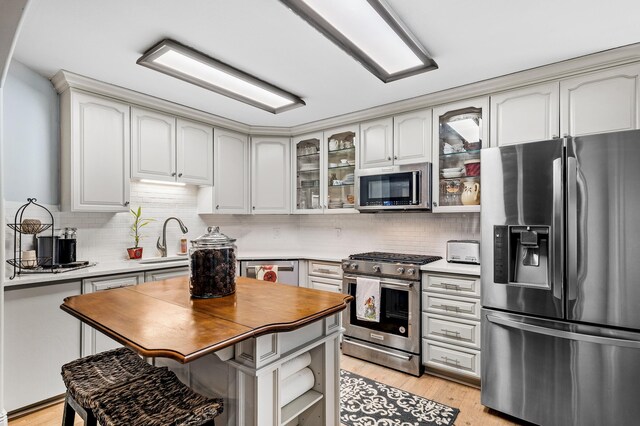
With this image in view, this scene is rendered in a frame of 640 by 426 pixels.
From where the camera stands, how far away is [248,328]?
1.14 metres

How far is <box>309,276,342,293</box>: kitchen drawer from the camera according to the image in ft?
11.2

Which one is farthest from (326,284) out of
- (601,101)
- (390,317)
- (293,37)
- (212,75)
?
(601,101)

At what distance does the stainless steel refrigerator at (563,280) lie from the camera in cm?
178

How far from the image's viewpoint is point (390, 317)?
290 centimetres

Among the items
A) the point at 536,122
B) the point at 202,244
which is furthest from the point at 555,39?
the point at 202,244

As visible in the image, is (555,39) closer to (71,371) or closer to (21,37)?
(71,371)

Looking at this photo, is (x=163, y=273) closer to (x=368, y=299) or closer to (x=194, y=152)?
(x=194, y=152)

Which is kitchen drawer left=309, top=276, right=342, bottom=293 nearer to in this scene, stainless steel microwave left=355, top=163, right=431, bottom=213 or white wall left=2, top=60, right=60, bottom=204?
stainless steel microwave left=355, top=163, right=431, bottom=213

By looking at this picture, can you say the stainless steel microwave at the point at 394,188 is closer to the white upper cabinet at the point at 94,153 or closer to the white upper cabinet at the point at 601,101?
the white upper cabinet at the point at 601,101

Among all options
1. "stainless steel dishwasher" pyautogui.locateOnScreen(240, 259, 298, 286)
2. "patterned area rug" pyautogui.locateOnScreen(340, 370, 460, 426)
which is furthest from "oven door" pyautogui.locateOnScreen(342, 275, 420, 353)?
"stainless steel dishwasher" pyautogui.locateOnScreen(240, 259, 298, 286)

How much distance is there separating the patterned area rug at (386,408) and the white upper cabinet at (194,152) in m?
2.49

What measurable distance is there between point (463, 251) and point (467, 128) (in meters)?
1.09

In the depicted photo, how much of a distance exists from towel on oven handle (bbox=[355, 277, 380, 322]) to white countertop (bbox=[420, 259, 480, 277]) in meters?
0.47

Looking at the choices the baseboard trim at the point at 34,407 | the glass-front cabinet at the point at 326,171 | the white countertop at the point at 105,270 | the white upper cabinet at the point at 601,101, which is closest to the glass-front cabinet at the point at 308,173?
the glass-front cabinet at the point at 326,171
